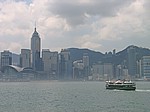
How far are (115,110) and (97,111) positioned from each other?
3.86m

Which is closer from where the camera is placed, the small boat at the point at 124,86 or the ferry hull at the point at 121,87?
the ferry hull at the point at 121,87

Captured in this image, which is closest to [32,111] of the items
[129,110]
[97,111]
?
[97,111]

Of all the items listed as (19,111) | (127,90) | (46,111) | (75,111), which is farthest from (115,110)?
(127,90)

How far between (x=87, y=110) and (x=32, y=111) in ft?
37.1

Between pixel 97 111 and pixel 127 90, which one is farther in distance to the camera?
pixel 127 90

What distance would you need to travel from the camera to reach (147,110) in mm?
70812

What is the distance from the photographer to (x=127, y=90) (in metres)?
142

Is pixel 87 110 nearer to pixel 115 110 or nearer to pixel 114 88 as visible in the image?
pixel 115 110

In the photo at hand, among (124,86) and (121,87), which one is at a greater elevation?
(124,86)

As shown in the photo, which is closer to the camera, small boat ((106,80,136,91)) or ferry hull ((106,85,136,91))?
ferry hull ((106,85,136,91))

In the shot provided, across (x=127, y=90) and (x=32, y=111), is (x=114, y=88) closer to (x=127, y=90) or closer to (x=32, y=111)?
(x=127, y=90)

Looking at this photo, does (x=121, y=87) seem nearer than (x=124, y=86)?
No

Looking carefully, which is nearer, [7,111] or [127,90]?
[7,111]

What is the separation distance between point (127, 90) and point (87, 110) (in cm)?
7261
